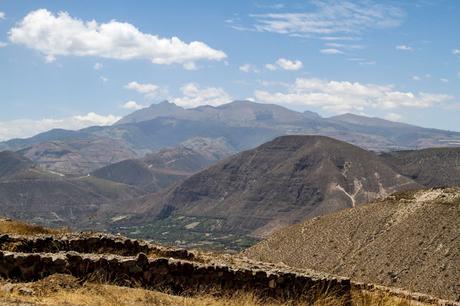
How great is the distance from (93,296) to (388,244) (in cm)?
7996

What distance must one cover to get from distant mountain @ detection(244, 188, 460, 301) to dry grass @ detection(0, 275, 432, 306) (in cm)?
5881

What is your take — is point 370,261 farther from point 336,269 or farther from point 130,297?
point 130,297

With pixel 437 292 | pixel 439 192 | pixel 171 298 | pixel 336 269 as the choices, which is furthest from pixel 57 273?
pixel 439 192

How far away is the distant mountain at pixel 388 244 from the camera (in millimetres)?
76375

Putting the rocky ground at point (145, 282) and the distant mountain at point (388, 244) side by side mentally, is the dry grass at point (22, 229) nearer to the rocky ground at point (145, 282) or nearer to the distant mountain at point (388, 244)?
the rocky ground at point (145, 282)

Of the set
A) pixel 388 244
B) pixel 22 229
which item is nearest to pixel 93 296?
pixel 22 229

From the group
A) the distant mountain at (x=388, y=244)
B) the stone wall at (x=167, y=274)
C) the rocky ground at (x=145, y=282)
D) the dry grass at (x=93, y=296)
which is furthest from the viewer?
the distant mountain at (x=388, y=244)

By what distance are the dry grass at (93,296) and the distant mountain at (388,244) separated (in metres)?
58.8

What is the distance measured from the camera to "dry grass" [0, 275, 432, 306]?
1418cm

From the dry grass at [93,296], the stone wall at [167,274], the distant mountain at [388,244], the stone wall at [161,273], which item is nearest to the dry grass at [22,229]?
the stone wall at [161,273]

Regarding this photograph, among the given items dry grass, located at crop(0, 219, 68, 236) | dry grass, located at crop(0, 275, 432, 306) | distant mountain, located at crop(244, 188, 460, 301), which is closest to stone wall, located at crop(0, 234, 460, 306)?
dry grass, located at crop(0, 275, 432, 306)

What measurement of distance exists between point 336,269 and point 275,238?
1951 centimetres

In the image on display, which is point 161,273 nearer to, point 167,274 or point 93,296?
point 167,274

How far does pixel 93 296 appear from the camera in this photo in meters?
15.1
